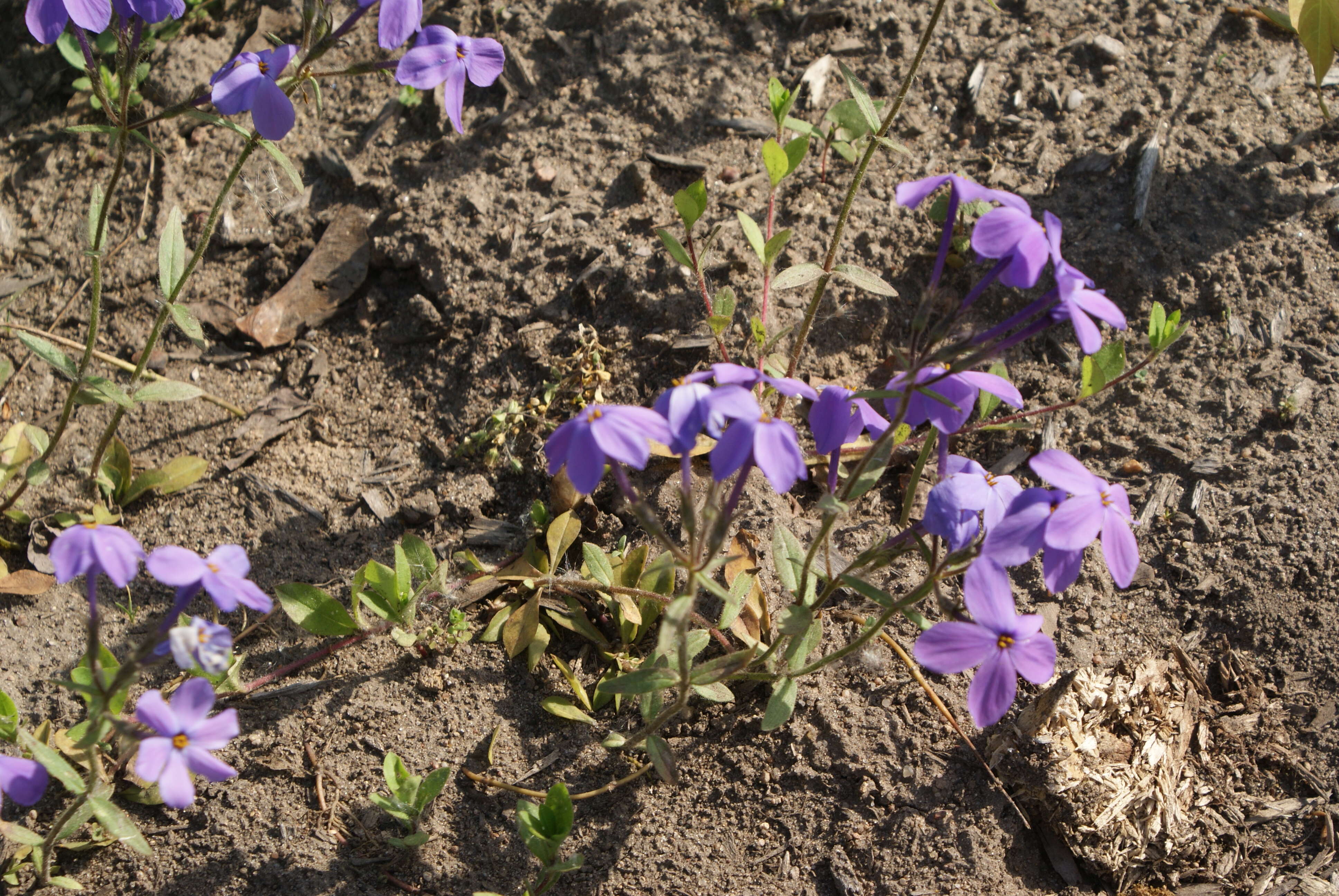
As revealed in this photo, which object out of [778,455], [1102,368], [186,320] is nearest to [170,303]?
[186,320]

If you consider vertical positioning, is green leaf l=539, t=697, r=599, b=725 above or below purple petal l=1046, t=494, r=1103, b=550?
below

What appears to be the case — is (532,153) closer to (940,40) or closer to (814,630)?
(940,40)

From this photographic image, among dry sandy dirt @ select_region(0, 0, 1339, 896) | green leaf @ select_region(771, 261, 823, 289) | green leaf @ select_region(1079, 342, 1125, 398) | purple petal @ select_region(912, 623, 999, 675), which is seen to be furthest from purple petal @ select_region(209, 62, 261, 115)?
green leaf @ select_region(1079, 342, 1125, 398)

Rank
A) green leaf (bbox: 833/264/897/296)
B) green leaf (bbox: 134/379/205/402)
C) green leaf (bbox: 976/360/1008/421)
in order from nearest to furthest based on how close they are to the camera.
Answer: green leaf (bbox: 134/379/205/402) → green leaf (bbox: 976/360/1008/421) → green leaf (bbox: 833/264/897/296)

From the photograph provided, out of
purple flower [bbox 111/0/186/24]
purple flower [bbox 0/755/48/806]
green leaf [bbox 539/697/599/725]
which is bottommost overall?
green leaf [bbox 539/697/599/725]

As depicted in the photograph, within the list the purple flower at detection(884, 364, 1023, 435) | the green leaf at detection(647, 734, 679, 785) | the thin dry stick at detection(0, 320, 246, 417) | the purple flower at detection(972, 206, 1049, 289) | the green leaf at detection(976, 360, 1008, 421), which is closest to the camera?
the purple flower at detection(972, 206, 1049, 289)

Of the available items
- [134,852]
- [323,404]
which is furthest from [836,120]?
[134,852]

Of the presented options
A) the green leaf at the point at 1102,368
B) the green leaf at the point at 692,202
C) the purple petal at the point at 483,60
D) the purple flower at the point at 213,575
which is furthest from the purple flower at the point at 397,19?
the green leaf at the point at 1102,368

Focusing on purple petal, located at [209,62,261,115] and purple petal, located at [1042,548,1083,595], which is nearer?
purple petal, located at [1042,548,1083,595]

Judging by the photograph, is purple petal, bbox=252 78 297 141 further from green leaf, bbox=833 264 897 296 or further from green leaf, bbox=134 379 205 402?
green leaf, bbox=833 264 897 296
